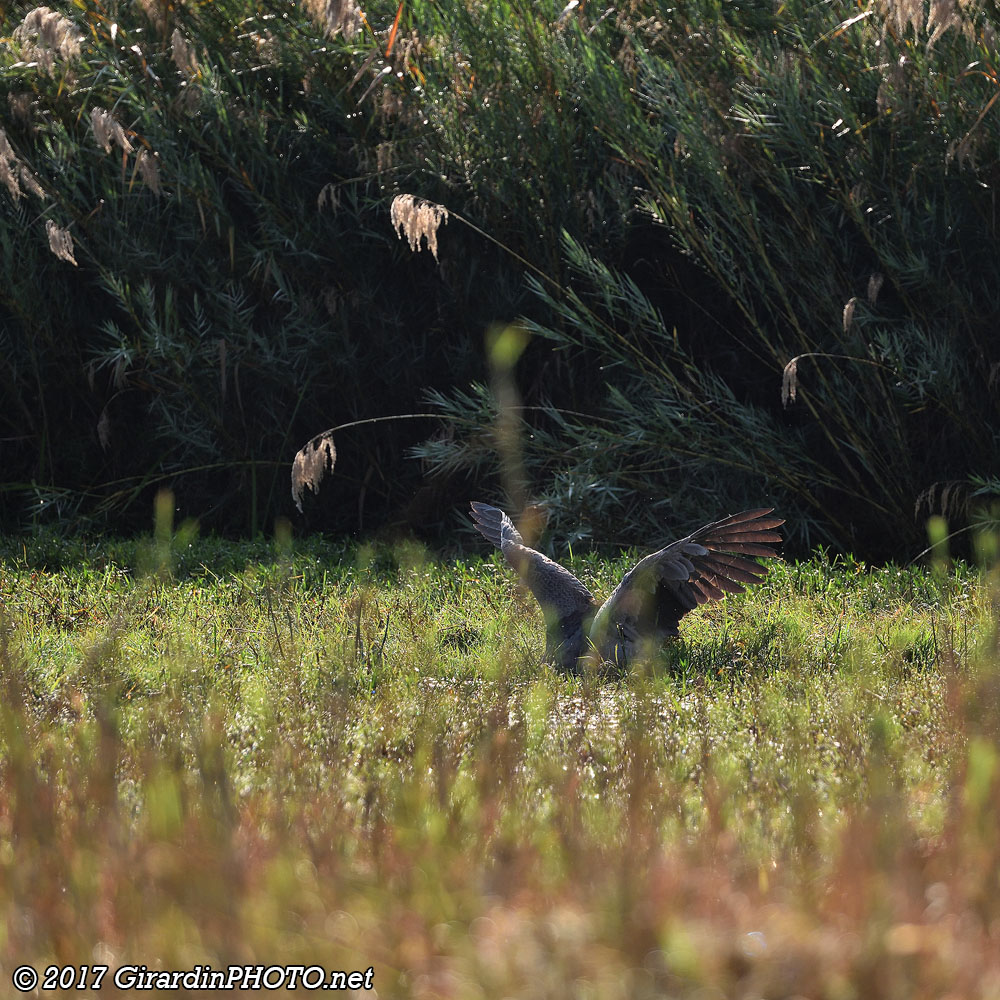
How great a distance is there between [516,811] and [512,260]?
4284mm

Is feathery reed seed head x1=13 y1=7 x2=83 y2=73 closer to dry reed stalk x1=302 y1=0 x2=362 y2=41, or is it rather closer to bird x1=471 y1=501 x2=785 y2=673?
dry reed stalk x1=302 y1=0 x2=362 y2=41

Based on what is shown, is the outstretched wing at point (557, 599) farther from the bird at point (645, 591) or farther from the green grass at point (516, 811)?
the green grass at point (516, 811)

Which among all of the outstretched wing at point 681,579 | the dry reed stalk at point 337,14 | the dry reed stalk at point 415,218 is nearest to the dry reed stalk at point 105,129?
the dry reed stalk at point 337,14

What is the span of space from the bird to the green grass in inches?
4.8

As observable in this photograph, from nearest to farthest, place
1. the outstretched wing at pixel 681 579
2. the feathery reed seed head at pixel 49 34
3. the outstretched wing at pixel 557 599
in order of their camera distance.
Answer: the outstretched wing at pixel 681 579 < the outstretched wing at pixel 557 599 < the feathery reed seed head at pixel 49 34


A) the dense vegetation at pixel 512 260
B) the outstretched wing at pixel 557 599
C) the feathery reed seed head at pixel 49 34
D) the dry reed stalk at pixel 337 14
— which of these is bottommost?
the outstretched wing at pixel 557 599

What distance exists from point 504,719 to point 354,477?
4159mm

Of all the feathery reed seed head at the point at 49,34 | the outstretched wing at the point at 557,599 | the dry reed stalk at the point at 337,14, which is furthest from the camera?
the feathery reed seed head at the point at 49,34

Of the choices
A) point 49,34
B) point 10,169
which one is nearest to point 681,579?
point 49,34

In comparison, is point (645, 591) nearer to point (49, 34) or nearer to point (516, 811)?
point (516, 811)

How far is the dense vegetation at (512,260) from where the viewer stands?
16.9 feet

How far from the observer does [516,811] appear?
6.47ft

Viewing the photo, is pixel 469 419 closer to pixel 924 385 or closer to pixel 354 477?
pixel 354 477

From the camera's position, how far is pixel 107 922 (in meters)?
1.46
